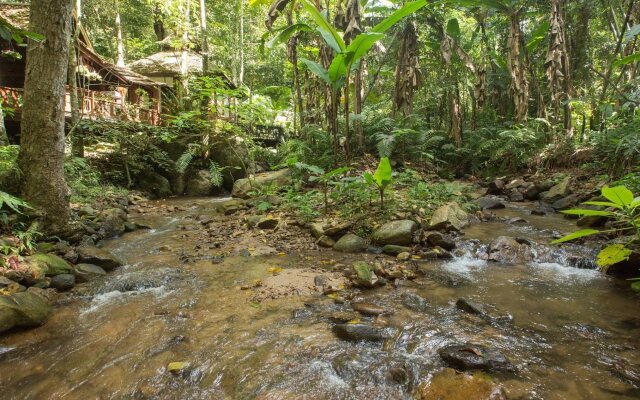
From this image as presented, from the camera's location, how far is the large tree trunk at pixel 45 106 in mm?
4898

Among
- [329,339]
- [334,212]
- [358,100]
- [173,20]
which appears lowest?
[329,339]

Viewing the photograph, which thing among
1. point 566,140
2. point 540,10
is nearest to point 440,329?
point 566,140

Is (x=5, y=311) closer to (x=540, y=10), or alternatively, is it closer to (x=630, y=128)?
(x=630, y=128)

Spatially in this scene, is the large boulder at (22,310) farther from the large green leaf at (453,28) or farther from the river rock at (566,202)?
the large green leaf at (453,28)

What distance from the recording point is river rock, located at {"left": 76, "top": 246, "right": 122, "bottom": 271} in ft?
15.6

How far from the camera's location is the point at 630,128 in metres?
8.09

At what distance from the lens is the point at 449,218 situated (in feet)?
20.1

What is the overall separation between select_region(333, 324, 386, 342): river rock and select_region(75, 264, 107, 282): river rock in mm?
3295

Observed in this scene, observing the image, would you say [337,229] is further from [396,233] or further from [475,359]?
[475,359]

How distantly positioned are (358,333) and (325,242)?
2.80 meters

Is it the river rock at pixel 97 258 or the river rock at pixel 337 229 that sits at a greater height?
the river rock at pixel 337 229

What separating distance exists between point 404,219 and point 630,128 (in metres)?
6.35

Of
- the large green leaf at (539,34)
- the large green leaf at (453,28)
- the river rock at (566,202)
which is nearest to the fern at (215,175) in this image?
the large green leaf at (453,28)

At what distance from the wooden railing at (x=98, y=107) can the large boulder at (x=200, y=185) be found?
346 cm
